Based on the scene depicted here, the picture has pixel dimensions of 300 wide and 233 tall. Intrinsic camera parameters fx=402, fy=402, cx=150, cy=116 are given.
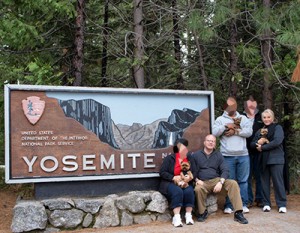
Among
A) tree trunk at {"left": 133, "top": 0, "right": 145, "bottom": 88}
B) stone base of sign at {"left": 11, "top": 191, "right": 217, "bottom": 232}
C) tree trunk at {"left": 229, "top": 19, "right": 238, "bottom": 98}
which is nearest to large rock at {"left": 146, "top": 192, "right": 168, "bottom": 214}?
stone base of sign at {"left": 11, "top": 191, "right": 217, "bottom": 232}

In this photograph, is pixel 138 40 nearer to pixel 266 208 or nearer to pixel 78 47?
pixel 78 47

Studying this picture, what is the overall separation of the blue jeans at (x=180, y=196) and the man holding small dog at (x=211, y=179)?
16 centimetres

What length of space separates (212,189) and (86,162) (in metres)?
1.97

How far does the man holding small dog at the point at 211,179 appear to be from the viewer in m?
5.97

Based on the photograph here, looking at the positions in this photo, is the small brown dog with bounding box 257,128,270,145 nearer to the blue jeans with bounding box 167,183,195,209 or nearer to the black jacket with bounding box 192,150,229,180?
the black jacket with bounding box 192,150,229,180

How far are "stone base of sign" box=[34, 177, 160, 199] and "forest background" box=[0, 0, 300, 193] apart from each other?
7.09 ft

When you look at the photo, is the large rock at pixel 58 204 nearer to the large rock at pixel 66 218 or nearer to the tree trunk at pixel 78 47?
the large rock at pixel 66 218

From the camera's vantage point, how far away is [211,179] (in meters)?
6.18

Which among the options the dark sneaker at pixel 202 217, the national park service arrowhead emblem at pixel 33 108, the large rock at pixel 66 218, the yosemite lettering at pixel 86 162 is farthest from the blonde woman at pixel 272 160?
the national park service arrowhead emblem at pixel 33 108

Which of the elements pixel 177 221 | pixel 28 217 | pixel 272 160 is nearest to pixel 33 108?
pixel 28 217

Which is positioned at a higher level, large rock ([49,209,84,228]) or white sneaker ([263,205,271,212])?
large rock ([49,209,84,228])

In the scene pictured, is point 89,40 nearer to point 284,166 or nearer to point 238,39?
point 238,39

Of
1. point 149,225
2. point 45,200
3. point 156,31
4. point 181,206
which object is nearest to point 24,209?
point 45,200

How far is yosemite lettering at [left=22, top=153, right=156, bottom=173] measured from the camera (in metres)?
5.84
